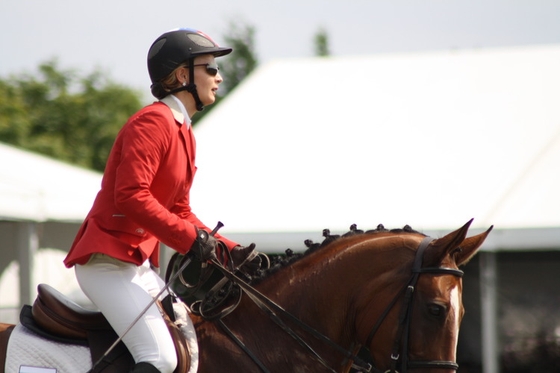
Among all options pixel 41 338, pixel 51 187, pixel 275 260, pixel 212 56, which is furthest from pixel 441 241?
pixel 51 187

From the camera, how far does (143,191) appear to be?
9.77 feet

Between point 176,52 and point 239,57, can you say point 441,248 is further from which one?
point 239,57

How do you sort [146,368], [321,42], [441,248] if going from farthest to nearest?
[321,42] < [441,248] < [146,368]

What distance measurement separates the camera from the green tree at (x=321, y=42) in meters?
35.0

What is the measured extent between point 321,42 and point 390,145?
26.7 m

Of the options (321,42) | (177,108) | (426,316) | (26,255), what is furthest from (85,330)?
(321,42)

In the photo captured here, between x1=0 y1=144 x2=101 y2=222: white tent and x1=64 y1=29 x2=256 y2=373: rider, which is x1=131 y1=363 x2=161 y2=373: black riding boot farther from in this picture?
x1=0 y1=144 x2=101 y2=222: white tent

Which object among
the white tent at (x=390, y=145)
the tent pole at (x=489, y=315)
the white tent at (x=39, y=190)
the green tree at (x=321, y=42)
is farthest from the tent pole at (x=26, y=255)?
the green tree at (x=321, y=42)

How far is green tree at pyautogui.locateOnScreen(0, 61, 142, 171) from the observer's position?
21.8 m

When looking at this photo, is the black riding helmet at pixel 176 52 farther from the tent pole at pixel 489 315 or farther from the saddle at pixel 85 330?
the tent pole at pixel 489 315

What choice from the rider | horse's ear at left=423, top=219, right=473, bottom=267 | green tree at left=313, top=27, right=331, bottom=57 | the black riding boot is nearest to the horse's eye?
horse's ear at left=423, top=219, right=473, bottom=267

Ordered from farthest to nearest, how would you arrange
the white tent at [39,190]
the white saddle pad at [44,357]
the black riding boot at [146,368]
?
the white tent at [39,190], the white saddle pad at [44,357], the black riding boot at [146,368]

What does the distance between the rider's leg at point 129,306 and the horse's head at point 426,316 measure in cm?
83

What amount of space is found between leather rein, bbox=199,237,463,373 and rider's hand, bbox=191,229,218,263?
61 mm
